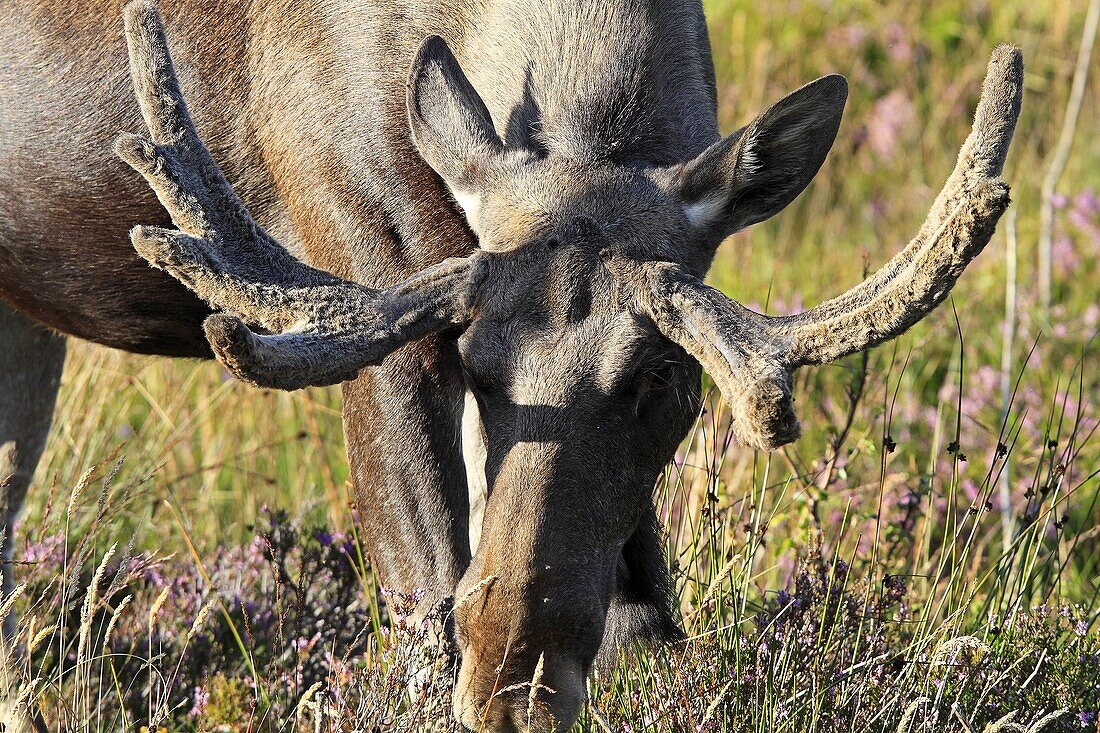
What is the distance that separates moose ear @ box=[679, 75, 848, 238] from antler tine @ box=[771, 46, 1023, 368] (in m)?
0.54

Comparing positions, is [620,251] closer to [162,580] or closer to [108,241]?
[108,241]

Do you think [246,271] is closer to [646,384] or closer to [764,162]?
[646,384]

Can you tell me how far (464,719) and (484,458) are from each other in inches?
25.8

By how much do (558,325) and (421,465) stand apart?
77cm

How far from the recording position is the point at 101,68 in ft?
14.2

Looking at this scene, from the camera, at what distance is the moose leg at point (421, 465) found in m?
3.68

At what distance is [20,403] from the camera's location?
5230 millimetres

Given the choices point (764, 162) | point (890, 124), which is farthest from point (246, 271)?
point (890, 124)

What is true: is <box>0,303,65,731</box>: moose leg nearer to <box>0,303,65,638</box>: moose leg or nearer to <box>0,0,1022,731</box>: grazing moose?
<box>0,303,65,638</box>: moose leg

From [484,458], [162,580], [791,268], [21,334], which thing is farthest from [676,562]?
[791,268]

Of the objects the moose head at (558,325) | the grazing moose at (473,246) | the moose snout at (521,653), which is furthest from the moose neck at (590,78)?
the moose snout at (521,653)

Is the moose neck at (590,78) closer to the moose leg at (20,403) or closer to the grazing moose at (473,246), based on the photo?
the grazing moose at (473,246)

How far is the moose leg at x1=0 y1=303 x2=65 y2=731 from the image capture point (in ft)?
16.9

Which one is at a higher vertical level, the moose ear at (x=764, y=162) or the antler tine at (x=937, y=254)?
the moose ear at (x=764, y=162)
